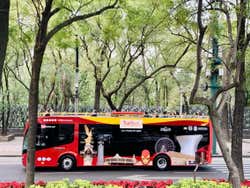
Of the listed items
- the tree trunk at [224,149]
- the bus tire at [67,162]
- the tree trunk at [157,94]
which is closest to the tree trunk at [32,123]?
the tree trunk at [224,149]

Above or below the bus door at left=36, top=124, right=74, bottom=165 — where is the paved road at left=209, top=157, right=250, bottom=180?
below

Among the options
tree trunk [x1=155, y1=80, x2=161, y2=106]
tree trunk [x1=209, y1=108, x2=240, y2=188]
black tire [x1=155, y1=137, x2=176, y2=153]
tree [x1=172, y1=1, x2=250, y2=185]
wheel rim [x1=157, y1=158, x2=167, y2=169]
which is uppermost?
tree trunk [x1=155, y1=80, x2=161, y2=106]

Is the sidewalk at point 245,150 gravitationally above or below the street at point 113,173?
above

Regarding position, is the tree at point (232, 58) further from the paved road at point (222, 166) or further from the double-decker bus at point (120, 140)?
the double-decker bus at point (120, 140)

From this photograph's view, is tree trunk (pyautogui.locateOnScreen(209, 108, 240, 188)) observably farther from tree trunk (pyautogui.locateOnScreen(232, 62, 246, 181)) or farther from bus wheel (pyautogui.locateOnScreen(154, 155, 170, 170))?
bus wheel (pyautogui.locateOnScreen(154, 155, 170, 170))

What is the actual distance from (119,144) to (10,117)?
19674 millimetres

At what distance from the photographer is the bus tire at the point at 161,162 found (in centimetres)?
2139

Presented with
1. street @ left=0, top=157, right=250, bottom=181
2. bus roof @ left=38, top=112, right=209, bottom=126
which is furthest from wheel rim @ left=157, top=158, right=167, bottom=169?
bus roof @ left=38, top=112, right=209, bottom=126

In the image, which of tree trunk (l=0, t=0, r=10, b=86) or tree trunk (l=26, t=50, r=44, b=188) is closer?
tree trunk (l=0, t=0, r=10, b=86)

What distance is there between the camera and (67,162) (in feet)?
68.3

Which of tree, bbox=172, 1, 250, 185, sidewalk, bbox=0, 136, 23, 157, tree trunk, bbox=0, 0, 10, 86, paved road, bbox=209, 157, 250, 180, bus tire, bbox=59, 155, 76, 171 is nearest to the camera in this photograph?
tree trunk, bbox=0, 0, 10, 86

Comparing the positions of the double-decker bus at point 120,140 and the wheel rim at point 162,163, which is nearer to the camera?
the double-decker bus at point 120,140

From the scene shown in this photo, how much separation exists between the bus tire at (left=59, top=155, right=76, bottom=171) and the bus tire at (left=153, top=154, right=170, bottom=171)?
11.8ft

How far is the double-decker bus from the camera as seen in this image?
20.6 m
